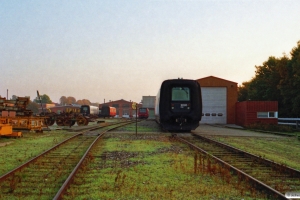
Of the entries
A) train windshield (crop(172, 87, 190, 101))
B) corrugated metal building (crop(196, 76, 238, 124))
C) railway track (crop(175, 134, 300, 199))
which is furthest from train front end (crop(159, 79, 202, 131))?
corrugated metal building (crop(196, 76, 238, 124))

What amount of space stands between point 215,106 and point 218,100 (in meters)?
0.89

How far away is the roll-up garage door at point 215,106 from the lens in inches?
1737

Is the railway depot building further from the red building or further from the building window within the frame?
the building window

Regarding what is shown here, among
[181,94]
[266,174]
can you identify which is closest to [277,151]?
[266,174]

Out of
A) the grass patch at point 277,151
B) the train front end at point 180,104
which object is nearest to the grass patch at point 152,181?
the grass patch at point 277,151

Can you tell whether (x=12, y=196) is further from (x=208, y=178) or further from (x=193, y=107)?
(x=193, y=107)

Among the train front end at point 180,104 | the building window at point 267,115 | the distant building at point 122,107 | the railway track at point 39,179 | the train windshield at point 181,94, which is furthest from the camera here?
the distant building at point 122,107

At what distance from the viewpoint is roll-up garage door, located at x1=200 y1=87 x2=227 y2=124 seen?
44125 mm

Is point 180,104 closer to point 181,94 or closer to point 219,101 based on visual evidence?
point 181,94

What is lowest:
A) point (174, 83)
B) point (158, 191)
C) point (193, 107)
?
point (158, 191)

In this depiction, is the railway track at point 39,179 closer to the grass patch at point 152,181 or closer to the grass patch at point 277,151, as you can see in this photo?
the grass patch at point 152,181

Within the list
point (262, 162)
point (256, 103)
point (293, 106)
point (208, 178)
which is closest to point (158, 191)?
point (208, 178)

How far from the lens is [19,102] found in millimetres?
21734

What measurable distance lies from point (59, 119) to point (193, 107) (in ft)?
55.4
